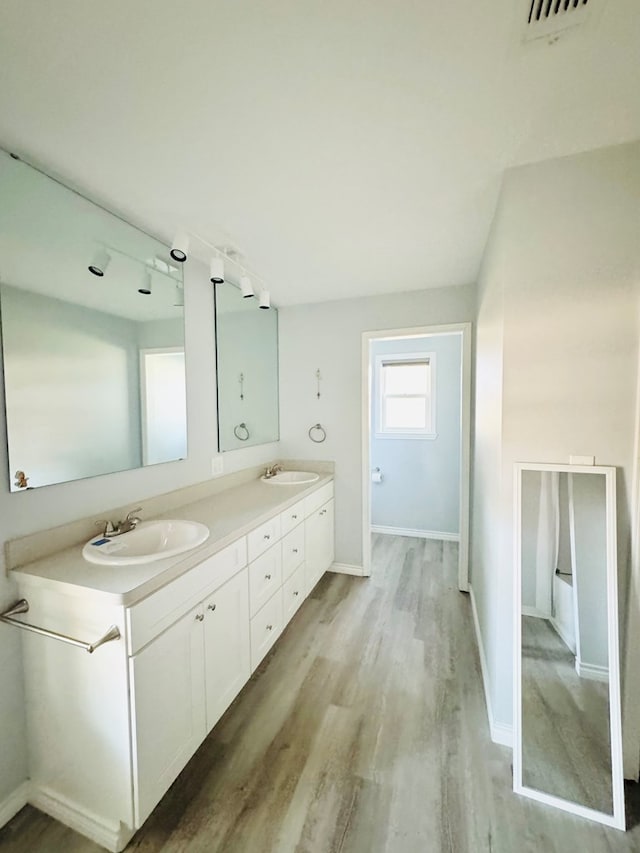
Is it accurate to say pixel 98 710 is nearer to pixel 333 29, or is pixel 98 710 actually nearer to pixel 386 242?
pixel 333 29

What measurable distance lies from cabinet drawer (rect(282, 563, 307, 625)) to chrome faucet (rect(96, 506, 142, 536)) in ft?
3.23

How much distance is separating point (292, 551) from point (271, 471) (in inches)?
32.6

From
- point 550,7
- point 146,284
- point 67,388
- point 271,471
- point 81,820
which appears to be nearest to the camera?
point 550,7

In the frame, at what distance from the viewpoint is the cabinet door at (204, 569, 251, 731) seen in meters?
1.37

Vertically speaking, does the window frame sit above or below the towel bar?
above

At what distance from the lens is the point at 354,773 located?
4.31ft

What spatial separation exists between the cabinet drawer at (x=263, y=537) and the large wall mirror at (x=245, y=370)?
28.7 inches

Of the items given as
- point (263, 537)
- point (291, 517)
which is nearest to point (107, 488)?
point (263, 537)

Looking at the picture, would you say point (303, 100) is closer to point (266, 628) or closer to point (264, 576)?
point (264, 576)

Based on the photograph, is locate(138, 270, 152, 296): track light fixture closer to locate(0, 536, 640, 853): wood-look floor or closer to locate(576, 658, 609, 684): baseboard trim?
locate(0, 536, 640, 853): wood-look floor

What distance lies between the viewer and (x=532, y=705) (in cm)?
131

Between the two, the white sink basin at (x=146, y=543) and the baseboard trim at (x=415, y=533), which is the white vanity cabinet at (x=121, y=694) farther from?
the baseboard trim at (x=415, y=533)

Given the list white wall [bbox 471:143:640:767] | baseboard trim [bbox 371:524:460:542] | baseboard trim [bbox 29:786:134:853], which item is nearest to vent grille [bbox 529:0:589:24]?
white wall [bbox 471:143:640:767]

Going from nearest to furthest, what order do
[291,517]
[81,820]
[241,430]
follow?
[81,820], [291,517], [241,430]
